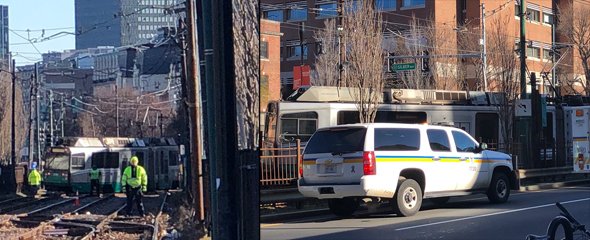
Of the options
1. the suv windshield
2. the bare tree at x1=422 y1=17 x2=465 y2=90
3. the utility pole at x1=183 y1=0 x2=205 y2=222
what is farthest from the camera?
the bare tree at x1=422 y1=17 x2=465 y2=90

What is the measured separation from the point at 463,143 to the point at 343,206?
319 cm

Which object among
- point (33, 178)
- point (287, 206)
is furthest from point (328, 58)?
point (287, 206)

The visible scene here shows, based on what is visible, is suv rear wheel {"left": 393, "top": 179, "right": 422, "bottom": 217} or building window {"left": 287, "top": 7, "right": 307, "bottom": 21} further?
building window {"left": 287, "top": 7, "right": 307, "bottom": 21}

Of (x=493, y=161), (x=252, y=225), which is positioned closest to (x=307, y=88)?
(x=493, y=161)

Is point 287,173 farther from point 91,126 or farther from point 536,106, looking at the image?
→ point 91,126

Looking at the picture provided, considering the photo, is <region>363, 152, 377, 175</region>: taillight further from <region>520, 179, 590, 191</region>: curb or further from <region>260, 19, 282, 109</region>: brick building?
<region>260, 19, 282, 109</region>: brick building

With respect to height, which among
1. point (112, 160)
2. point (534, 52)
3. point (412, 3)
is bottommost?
point (112, 160)

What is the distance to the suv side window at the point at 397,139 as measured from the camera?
15555 millimetres

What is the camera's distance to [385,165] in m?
15.4

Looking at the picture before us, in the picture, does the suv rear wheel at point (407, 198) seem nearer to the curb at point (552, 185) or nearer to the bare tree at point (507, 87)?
the curb at point (552, 185)

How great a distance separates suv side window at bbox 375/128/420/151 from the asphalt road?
1455 mm

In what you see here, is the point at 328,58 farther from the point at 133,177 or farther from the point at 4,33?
the point at 4,33

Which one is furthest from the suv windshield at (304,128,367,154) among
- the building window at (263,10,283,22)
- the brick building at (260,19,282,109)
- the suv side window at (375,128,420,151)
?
the building window at (263,10,283,22)

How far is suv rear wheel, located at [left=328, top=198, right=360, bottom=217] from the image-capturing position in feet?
55.1
